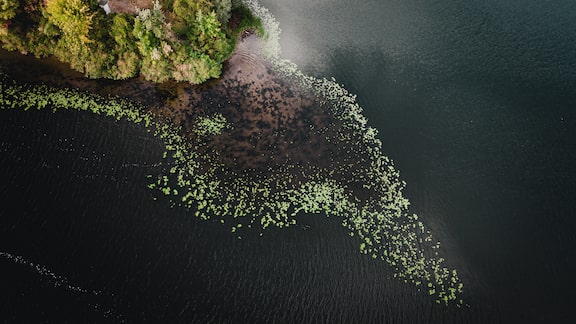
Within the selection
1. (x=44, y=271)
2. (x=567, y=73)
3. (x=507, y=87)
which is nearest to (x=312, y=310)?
(x=44, y=271)

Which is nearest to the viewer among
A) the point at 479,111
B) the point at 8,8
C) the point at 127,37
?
the point at 8,8

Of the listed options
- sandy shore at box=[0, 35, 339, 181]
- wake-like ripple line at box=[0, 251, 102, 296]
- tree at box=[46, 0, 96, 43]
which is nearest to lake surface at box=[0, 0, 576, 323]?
wake-like ripple line at box=[0, 251, 102, 296]

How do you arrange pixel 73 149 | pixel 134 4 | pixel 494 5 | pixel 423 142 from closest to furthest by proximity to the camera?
pixel 73 149, pixel 423 142, pixel 134 4, pixel 494 5

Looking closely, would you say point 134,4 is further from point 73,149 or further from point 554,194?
→ point 554,194

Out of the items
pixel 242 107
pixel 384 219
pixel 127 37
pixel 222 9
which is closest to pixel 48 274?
pixel 242 107

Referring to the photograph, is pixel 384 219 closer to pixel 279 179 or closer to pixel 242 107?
pixel 279 179

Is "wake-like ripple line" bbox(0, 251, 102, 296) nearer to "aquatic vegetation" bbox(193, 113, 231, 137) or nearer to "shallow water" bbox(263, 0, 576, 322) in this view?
"aquatic vegetation" bbox(193, 113, 231, 137)

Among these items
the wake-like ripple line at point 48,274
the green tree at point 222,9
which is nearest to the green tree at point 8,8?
the green tree at point 222,9
